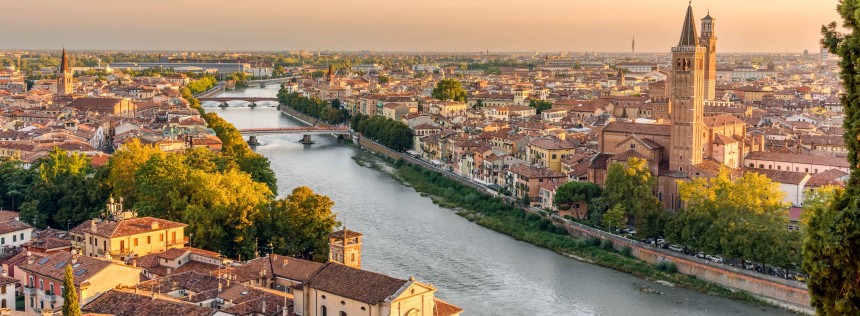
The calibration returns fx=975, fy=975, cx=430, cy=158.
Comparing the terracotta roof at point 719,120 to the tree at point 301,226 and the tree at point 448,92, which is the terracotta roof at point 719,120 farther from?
the tree at point 448,92

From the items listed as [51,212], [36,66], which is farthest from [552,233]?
[36,66]

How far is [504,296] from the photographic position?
1352 cm

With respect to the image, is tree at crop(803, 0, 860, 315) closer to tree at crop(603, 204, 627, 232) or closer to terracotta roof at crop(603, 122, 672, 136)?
tree at crop(603, 204, 627, 232)

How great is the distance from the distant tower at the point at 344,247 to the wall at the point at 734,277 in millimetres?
5643

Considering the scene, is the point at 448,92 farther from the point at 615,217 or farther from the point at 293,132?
the point at 615,217

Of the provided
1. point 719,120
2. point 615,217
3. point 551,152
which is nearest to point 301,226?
point 615,217

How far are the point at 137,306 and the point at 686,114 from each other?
12223 mm

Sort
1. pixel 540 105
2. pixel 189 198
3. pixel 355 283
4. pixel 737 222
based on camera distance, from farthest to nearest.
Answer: pixel 540 105
pixel 189 198
pixel 737 222
pixel 355 283

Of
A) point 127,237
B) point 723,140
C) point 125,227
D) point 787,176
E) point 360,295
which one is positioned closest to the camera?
point 360,295

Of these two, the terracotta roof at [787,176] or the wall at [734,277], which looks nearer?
the wall at [734,277]

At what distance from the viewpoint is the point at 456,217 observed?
781 inches

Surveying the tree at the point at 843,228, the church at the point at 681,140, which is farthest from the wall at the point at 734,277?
the tree at the point at 843,228

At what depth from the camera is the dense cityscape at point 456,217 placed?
378 inches

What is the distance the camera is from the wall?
43.1 ft
